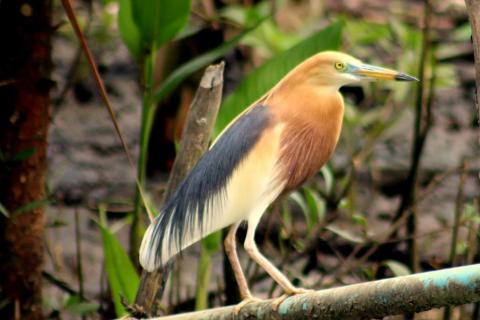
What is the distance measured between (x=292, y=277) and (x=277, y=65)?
0.81m

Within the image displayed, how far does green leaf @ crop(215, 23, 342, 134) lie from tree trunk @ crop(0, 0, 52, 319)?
0.65 m

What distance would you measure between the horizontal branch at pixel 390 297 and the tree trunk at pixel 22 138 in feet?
4.80

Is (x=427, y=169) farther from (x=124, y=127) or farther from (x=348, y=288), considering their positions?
(x=348, y=288)

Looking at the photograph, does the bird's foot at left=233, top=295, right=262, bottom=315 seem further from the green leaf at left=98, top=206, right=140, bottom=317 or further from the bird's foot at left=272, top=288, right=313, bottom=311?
the green leaf at left=98, top=206, right=140, bottom=317

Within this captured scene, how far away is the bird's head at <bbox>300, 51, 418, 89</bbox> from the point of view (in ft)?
7.25

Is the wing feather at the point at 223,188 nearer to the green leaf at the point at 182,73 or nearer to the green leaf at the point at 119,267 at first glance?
the green leaf at the point at 119,267

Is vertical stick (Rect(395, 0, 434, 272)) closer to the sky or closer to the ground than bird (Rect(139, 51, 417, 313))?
closer to the ground

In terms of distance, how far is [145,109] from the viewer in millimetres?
2988

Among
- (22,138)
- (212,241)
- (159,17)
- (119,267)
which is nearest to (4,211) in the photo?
(22,138)

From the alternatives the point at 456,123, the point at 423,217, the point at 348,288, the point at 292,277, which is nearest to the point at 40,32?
the point at 292,277

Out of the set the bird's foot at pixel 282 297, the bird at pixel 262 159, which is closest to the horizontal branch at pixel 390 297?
the bird's foot at pixel 282 297

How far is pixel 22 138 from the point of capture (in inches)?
130

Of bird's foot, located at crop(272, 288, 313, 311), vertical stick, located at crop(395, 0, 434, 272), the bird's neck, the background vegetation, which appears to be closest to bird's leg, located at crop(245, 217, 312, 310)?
bird's foot, located at crop(272, 288, 313, 311)

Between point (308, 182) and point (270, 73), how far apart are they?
3.00 ft
